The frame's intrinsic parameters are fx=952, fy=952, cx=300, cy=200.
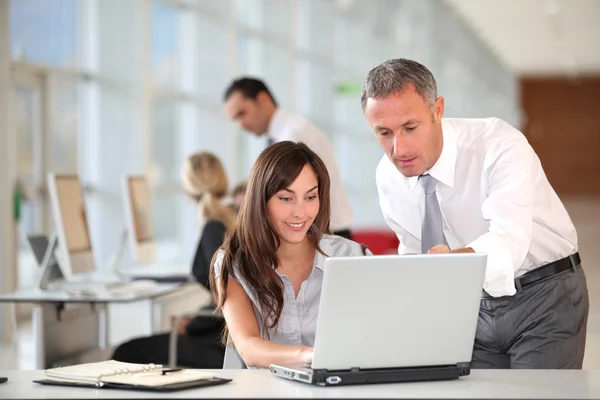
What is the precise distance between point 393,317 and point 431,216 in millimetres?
780

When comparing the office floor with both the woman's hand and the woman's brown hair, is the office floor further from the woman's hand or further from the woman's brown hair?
the woman's hand

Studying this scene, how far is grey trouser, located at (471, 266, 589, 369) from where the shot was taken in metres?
2.69

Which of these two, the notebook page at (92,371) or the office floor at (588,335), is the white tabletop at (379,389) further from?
the office floor at (588,335)

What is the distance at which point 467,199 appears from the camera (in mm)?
2773

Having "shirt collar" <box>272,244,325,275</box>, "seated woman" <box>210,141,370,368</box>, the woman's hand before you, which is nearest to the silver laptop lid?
the woman's hand

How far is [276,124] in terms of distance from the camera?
17.6 ft

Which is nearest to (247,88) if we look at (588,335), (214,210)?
(214,210)

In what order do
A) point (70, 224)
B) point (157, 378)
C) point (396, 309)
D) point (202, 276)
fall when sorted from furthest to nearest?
1. point (70, 224)
2. point (202, 276)
3. point (157, 378)
4. point (396, 309)

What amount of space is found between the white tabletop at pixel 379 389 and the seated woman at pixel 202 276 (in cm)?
233

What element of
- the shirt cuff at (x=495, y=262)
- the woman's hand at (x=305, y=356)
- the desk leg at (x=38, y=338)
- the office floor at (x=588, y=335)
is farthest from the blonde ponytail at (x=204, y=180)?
the woman's hand at (x=305, y=356)

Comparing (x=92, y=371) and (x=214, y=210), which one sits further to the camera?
(x=214, y=210)

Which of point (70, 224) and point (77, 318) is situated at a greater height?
point (70, 224)

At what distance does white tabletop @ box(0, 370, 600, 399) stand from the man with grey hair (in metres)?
0.36

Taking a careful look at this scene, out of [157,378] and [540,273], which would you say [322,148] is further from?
[157,378]
